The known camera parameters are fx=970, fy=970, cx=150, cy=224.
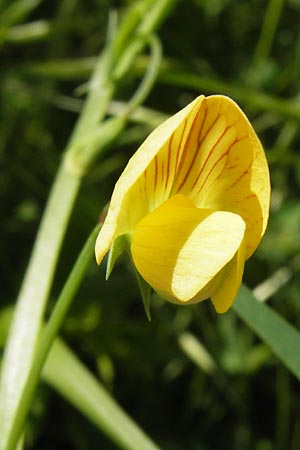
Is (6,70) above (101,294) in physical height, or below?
above

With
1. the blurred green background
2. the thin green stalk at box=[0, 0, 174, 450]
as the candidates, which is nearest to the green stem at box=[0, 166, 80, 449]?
the thin green stalk at box=[0, 0, 174, 450]

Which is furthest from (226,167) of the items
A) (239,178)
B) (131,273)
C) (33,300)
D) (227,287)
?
(131,273)

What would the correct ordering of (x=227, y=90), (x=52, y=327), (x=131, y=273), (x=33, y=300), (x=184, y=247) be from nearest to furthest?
(x=184, y=247)
(x=52, y=327)
(x=33, y=300)
(x=227, y=90)
(x=131, y=273)

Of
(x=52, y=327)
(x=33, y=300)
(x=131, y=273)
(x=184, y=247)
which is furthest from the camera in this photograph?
(x=131, y=273)

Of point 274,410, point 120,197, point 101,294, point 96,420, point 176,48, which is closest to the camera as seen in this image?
point 120,197

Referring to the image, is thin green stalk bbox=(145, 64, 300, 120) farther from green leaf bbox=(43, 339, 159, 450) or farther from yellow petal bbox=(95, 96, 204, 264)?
yellow petal bbox=(95, 96, 204, 264)

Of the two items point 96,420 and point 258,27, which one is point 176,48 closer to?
point 258,27

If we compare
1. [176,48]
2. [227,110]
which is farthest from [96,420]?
[176,48]

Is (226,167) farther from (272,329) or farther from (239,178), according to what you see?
(272,329)
